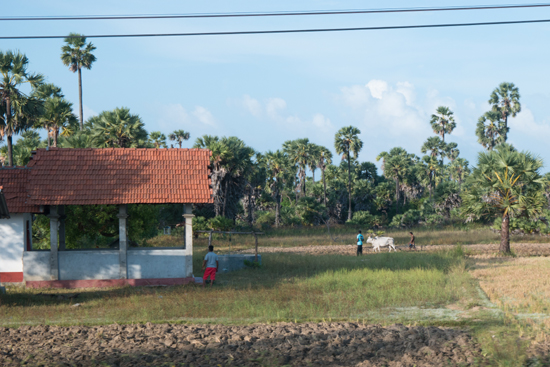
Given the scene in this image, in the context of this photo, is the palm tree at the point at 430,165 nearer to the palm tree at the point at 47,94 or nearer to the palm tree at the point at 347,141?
the palm tree at the point at 347,141

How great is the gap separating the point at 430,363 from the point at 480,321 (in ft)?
11.9

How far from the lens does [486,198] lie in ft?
99.8

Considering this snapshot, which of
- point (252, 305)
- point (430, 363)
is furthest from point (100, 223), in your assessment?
point (430, 363)

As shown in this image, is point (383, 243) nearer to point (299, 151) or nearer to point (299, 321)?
point (299, 321)

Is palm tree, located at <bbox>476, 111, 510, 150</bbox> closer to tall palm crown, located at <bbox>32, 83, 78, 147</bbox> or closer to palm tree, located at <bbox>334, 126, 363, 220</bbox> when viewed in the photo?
palm tree, located at <bbox>334, 126, 363, 220</bbox>

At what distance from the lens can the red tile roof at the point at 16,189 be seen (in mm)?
18531

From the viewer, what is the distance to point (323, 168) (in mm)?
73875

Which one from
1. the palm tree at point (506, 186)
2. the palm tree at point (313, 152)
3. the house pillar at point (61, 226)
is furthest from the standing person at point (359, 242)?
the palm tree at point (313, 152)

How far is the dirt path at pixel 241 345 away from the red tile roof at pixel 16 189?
7174 mm

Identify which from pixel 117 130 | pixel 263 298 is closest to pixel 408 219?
pixel 117 130

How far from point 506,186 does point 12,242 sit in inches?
971

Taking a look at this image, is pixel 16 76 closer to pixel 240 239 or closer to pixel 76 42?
pixel 240 239

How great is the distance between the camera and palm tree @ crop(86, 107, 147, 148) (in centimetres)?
3416

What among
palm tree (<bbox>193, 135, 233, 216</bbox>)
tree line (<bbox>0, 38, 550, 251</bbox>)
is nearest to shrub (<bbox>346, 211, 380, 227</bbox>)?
tree line (<bbox>0, 38, 550, 251</bbox>)
